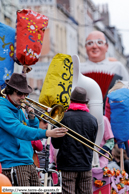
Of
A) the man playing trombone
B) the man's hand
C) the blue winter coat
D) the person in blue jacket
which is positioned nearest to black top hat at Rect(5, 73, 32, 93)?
the person in blue jacket

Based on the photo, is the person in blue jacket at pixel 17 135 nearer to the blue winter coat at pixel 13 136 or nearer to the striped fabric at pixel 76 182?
the blue winter coat at pixel 13 136

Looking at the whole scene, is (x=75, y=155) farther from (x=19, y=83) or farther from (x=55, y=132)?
(x=19, y=83)

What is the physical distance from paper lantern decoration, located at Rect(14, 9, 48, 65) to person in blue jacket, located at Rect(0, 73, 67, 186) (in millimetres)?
1189

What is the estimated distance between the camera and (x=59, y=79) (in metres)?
4.82

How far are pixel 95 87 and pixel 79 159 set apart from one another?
163 centimetres

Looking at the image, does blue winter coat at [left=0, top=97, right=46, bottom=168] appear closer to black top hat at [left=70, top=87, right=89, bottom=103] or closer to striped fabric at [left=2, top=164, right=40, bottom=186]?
striped fabric at [left=2, top=164, right=40, bottom=186]

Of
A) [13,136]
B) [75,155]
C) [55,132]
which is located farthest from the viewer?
[75,155]

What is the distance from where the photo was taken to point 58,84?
188 inches

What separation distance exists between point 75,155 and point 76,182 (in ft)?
1.30

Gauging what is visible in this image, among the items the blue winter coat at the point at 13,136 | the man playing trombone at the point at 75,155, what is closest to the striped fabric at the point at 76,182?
the man playing trombone at the point at 75,155

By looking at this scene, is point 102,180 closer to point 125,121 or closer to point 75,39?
point 125,121

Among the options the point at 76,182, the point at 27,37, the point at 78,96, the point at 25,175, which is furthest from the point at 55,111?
the point at 27,37

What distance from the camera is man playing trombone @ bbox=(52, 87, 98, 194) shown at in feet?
16.1

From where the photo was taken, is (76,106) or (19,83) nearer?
(19,83)
